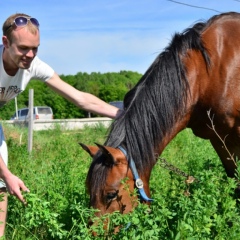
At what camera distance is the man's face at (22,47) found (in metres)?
3.40

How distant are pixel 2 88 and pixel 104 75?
213 feet

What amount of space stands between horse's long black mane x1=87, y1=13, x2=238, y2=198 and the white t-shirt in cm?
69

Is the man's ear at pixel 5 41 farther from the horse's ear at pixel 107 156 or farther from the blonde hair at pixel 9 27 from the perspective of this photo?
the horse's ear at pixel 107 156

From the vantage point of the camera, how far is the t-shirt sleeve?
3863 mm

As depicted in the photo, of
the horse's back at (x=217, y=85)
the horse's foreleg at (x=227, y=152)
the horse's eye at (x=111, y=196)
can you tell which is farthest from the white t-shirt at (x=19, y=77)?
the horse's foreleg at (x=227, y=152)

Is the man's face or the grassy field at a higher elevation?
the man's face

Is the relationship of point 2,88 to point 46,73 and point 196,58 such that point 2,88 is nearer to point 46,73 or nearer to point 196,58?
point 46,73

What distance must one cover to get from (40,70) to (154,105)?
931 millimetres

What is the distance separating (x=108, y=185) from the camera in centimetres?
352

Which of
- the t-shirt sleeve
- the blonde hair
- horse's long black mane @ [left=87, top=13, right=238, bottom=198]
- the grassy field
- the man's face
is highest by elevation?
the blonde hair

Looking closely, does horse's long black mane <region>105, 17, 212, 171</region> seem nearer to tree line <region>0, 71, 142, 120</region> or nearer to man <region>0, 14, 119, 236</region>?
man <region>0, 14, 119, 236</region>

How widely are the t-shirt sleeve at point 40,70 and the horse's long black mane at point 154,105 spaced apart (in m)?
0.65

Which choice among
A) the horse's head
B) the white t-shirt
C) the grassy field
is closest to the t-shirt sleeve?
the white t-shirt

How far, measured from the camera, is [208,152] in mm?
7246
